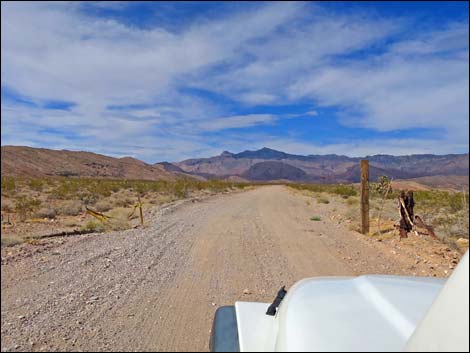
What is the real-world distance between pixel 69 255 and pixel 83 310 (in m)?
2.54

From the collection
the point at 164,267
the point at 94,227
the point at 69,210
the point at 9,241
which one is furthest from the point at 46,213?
the point at 9,241

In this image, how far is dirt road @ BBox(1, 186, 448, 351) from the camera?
2.11 m

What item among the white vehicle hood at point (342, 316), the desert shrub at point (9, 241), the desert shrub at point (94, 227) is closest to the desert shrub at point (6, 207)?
the desert shrub at point (94, 227)

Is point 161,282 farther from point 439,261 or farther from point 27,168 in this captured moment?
point 27,168

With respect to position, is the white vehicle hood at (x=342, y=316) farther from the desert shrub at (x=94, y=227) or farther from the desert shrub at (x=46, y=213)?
the desert shrub at (x=46, y=213)

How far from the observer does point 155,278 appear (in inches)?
184

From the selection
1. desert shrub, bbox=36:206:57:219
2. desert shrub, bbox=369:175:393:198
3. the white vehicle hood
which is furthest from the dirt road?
desert shrub, bbox=36:206:57:219

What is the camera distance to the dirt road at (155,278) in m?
2.11

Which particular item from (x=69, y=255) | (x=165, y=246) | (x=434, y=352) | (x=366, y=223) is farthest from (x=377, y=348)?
(x=366, y=223)

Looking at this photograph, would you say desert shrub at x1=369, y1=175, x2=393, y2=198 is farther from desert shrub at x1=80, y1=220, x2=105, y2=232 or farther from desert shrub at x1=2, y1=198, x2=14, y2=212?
desert shrub at x1=2, y1=198, x2=14, y2=212

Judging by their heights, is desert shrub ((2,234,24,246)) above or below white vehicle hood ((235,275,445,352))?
below

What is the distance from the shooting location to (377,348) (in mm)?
1227

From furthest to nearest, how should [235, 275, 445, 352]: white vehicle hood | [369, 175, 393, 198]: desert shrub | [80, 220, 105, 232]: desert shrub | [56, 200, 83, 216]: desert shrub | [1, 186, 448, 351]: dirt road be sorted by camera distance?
[56, 200, 83, 216]: desert shrub → [80, 220, 105, 232]: desert shrub → [369, 175, 393, 198]: desert shrub → [1, 186, 448, 351]: dirt road → [235, 275, 445, 352]: white vehicle hood

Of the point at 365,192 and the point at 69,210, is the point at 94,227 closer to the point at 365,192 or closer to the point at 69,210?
the point at 69,210
